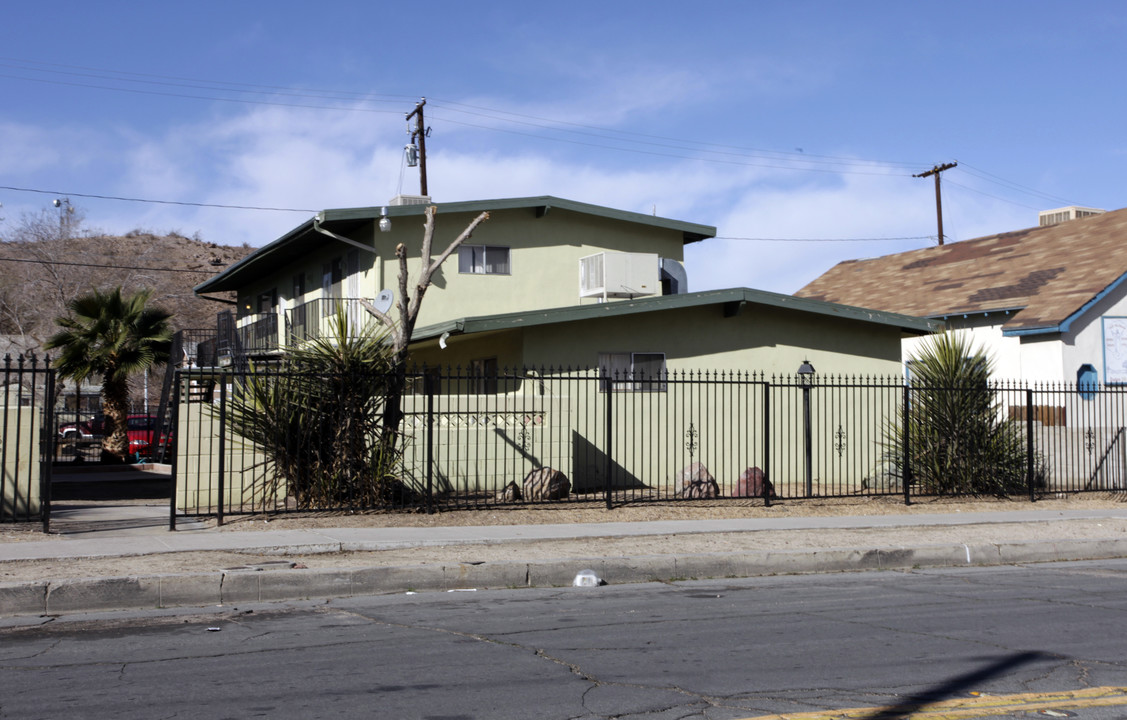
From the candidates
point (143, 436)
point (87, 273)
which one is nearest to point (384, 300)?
point (143, 436)

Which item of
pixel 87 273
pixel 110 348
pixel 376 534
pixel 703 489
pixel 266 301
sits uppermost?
pixel 87 273

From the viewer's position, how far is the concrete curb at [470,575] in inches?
346

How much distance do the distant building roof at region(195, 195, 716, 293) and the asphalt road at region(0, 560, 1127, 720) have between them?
14.3m

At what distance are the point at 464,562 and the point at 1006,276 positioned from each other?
1879 centimetres

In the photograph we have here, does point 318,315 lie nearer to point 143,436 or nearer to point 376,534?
point 376,534

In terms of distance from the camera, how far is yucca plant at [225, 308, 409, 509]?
13.7 m

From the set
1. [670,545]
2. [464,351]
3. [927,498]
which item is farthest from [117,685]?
[464,351]

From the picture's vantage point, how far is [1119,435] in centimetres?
1973

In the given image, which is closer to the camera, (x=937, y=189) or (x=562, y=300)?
(x=562, y=300)

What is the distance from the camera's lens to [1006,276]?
80.8ft

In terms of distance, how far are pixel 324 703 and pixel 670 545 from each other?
268 inches

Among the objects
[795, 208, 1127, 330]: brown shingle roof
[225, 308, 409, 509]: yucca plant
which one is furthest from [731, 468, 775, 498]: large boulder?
[795, 208, 1127, 330]: brown shingle roof

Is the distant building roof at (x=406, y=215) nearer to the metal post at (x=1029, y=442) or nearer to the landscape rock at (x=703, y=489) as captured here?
the landscape rock at (x=703, y=489)

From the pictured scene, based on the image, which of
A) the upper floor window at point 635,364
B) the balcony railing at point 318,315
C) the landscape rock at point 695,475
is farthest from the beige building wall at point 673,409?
the balcony railing at point 318,315
